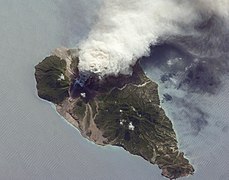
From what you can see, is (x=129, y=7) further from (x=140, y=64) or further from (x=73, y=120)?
(x=73, y=120)

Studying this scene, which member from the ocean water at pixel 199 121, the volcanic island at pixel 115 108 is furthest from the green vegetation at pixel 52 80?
the ocean water at pixel 199 121

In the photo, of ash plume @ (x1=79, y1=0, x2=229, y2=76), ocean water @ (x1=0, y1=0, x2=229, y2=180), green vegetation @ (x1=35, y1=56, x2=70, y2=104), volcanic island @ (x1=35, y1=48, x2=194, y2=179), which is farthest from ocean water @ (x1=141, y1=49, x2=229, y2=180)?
green vegetation @ (x1=35, y1=56, x2=70, y2=104)

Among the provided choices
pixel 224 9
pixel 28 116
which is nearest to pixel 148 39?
pixel 224 9

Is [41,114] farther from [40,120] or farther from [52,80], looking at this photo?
[52,80]

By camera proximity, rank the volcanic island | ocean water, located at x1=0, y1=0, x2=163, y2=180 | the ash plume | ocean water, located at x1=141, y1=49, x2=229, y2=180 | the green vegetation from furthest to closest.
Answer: ocean water, located at x1=141, y1=49, x2=229, y2=180, the volcanic island, the green vegetation, ocean water, located at x1=0, y1=0, x2=163, y2=180, the ash plume

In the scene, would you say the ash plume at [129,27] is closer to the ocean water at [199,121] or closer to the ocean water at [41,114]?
the ocean water at [41,114]

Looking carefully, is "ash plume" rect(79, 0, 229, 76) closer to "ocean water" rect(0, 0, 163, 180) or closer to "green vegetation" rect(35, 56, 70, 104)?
"ocean water" rect(0, 0, 163, 180)
